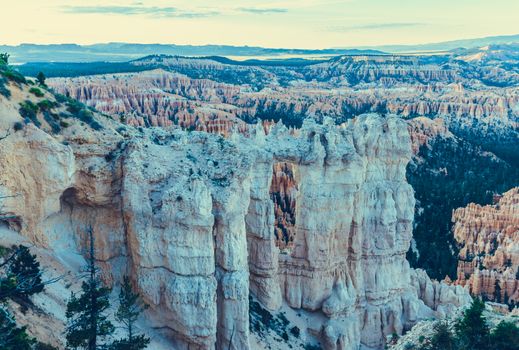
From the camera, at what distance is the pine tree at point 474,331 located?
15346 millimetres

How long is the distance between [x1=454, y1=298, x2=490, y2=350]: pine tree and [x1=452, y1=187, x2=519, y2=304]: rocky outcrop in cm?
2069

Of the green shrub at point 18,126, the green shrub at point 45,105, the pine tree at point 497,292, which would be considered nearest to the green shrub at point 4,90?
the green shrub at point 45,105

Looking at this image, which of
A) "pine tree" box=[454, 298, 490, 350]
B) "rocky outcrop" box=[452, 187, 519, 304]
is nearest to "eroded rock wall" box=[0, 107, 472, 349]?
"pine tree" box=[454, 298, 490, 350]

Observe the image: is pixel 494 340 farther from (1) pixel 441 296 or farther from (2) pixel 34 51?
(2) pixel 34 51

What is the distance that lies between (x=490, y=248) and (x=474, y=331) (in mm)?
29760

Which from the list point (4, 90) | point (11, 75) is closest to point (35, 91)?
point (11, 75)

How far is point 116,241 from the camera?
18312 millimetres

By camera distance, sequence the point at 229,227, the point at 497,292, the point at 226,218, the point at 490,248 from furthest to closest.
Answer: the point at 490,248 < the point at 497,292 < the point at 229,227 < the point at 226,218

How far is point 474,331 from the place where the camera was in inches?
617

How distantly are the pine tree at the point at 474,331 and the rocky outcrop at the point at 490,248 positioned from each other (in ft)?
67.9

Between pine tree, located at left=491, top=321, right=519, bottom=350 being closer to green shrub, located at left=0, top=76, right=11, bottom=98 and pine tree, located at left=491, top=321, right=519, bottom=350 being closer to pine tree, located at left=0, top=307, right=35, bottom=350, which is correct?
pine tree, located at left=0, top=307, right=35, bottom=350

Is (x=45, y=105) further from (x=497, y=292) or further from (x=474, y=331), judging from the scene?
(x=497, y=292)

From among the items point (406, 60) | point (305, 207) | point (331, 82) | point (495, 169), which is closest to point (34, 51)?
point (331, 82)

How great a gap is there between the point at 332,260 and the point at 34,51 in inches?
7407
